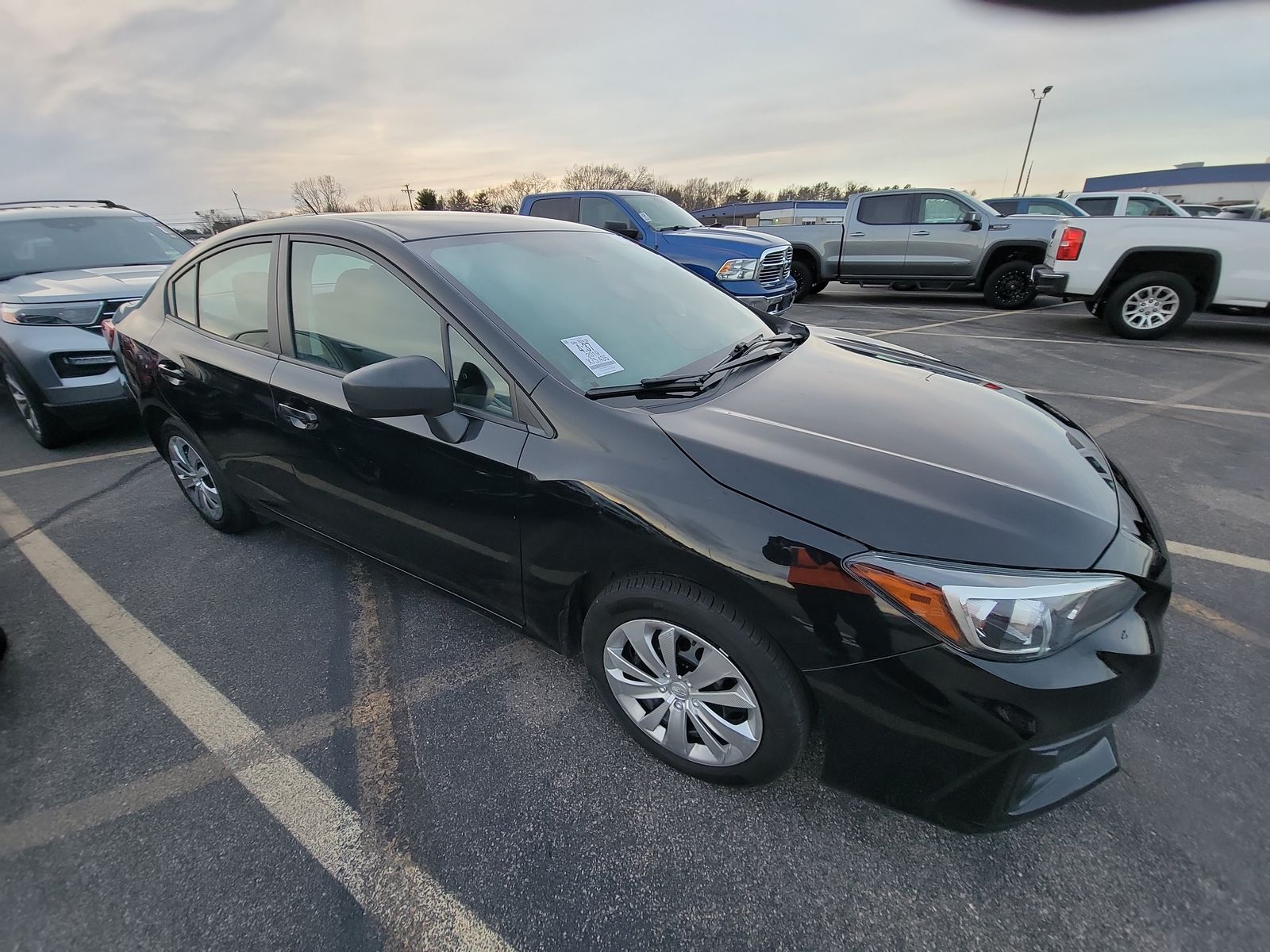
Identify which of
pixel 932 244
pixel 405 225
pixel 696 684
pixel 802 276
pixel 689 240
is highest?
pixel 405 225

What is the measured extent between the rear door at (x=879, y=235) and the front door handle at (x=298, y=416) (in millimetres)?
10879

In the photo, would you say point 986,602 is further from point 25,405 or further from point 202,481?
point 25,405

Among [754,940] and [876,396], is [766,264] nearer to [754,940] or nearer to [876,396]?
[876,396]

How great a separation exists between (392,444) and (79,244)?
5.64m

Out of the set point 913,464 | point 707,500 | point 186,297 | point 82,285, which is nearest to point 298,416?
point 186,297

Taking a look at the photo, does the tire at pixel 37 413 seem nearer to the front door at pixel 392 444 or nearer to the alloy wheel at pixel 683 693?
the front door at pixel 392 444

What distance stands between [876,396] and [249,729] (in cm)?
250

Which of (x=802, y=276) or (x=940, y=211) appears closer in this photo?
(x=940, y=211)

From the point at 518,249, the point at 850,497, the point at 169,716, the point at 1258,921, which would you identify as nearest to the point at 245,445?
the point at 169,716

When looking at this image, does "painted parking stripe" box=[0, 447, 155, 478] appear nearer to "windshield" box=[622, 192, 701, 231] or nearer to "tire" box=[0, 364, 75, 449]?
"tire" box=[0, 364, 75, 449]

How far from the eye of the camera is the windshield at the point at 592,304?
2.03 meters

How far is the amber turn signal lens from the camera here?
4.60 ft

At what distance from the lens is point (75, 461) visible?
448cm

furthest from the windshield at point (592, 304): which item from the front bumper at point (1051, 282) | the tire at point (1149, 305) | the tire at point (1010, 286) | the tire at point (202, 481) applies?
the tire at point (1010, 286)
